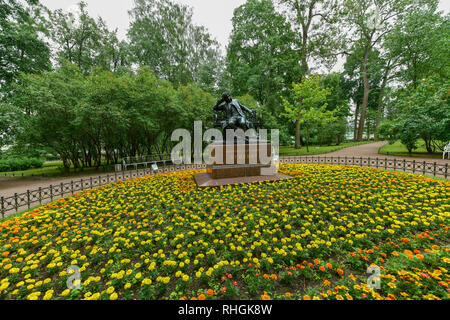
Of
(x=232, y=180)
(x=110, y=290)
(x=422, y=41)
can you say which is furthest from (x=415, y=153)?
(x=110, y=290)

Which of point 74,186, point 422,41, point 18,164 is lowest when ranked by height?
point 74,186

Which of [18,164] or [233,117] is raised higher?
[233,117]

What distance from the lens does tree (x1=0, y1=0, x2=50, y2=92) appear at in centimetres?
1248

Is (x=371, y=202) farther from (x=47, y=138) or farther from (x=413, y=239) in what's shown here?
(x=47, y=138)

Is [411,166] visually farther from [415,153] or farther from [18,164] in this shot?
[18,164]

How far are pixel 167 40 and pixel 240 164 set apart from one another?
24420 mm

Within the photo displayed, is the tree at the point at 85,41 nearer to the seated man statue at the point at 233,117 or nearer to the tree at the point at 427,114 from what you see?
the seated man statue at the point at 233,117

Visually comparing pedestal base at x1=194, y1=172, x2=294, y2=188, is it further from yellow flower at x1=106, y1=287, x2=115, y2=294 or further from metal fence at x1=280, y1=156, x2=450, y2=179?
metal fence at x1=280, y1=156, x2=450, y2=179

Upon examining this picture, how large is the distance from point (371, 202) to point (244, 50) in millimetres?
24781

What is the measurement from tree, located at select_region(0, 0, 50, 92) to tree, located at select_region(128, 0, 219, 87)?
31.8ft

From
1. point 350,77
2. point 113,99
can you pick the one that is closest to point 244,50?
point 113,99

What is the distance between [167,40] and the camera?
2334cm

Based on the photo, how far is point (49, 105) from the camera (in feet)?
34.0
